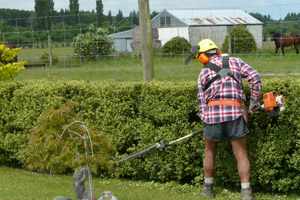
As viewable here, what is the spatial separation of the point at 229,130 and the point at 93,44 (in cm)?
2564

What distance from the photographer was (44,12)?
26578mm

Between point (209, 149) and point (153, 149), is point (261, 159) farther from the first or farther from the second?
point (153, 149)

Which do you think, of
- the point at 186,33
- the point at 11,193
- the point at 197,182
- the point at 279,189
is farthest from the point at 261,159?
the point at 186,33

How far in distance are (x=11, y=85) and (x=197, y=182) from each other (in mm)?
3307

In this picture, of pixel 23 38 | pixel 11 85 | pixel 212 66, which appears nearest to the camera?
pixel 212 66

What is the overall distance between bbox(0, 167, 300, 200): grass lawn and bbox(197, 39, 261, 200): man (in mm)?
542

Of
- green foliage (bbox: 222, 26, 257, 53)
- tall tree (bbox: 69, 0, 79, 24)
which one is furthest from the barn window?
tall tree (bbox: 69, 0, 79, 24)

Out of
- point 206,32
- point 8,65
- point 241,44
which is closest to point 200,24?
point 206,32

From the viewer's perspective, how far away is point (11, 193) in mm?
8133

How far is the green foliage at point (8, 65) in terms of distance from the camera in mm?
11812

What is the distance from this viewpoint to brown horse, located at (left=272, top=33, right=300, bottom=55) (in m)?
29.0

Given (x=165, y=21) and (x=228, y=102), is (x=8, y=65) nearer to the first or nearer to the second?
(x=228, y=102)

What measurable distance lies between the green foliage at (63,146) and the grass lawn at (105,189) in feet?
2.65

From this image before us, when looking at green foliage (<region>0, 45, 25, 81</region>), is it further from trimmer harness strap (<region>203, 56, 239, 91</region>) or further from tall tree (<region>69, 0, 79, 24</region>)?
tall tree (<region>69, 0, 79, 24</region>)
